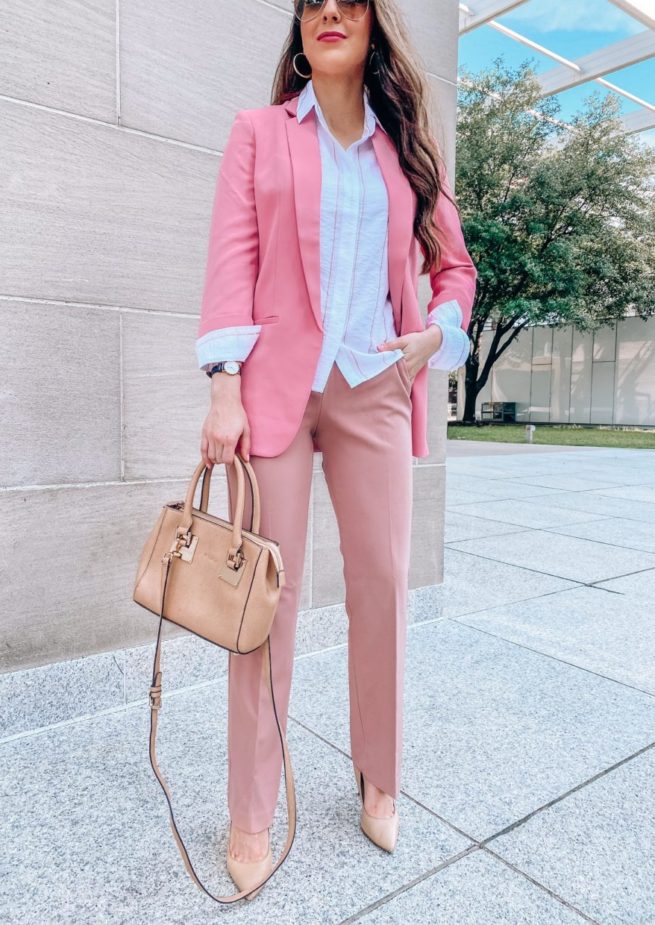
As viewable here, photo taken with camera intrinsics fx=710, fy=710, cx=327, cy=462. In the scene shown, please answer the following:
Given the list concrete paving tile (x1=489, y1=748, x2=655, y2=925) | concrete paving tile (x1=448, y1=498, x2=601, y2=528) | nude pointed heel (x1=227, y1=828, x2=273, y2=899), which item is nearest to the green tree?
concrete paving tile (x1=448, y1=498, x2=601, y2=528)

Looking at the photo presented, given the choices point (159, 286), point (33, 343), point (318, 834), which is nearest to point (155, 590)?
point (318, 834)

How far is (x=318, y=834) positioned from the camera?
1994mm

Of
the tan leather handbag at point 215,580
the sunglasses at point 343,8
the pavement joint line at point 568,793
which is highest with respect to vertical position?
the sunglasses at point 343,8

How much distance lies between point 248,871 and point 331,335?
1356 millimetres

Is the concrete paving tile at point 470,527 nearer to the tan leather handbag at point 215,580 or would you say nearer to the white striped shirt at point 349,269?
the white striped shirt at point 349,269

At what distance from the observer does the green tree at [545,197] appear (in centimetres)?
2212

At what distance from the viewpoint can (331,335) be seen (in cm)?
179

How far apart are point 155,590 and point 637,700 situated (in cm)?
A: 214

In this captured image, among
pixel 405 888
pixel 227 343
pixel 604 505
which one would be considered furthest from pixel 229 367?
pixel 604 505

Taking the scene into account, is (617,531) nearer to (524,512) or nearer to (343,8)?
(524,512)

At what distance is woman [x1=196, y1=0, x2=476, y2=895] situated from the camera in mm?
1743

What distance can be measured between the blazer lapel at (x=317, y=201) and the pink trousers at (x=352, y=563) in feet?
0.74

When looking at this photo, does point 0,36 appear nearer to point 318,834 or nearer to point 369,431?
point 369,431

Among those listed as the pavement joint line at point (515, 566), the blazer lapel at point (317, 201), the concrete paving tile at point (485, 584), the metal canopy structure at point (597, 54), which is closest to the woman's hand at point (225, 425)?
the blazer lapel at point (317, 201)
